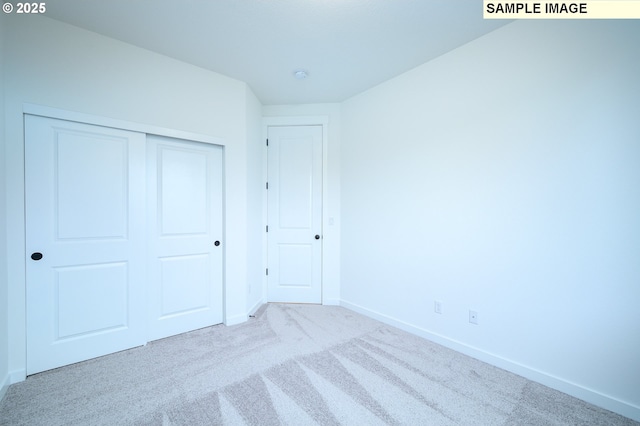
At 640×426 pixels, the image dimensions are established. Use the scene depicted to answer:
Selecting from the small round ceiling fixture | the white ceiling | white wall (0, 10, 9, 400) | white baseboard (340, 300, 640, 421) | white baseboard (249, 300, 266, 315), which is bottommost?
white baseboard (249, 300, 266, 315)

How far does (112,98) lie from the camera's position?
220 cm

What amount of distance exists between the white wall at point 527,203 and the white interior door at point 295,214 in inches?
40.7

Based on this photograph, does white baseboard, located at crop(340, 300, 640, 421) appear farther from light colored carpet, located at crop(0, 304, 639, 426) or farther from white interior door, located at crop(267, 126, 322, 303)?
white interior door, located at crop(267, 126, 322, 303)

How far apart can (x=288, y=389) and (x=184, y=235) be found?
182 centimetres

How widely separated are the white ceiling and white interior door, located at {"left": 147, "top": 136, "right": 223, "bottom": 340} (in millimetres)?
895

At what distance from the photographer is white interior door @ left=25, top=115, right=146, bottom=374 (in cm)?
194

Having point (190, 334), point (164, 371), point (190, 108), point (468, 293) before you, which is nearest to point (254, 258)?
point (190, 334)

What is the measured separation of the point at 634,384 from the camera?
155 centimetres

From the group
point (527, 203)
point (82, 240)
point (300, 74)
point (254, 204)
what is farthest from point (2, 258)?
point (527, 203)

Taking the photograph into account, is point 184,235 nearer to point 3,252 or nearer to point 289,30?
point 3,252

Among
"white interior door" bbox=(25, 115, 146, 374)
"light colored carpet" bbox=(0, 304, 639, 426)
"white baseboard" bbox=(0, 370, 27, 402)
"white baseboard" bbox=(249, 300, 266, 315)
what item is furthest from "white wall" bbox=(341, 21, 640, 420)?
"white baseboard" bbox=(0, 370, 27, 402)

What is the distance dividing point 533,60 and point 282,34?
2002 mm

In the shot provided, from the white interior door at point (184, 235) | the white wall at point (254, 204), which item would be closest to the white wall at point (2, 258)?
the white interior door at point (184, 235)

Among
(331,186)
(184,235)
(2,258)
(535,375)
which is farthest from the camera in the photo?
(331,186)
